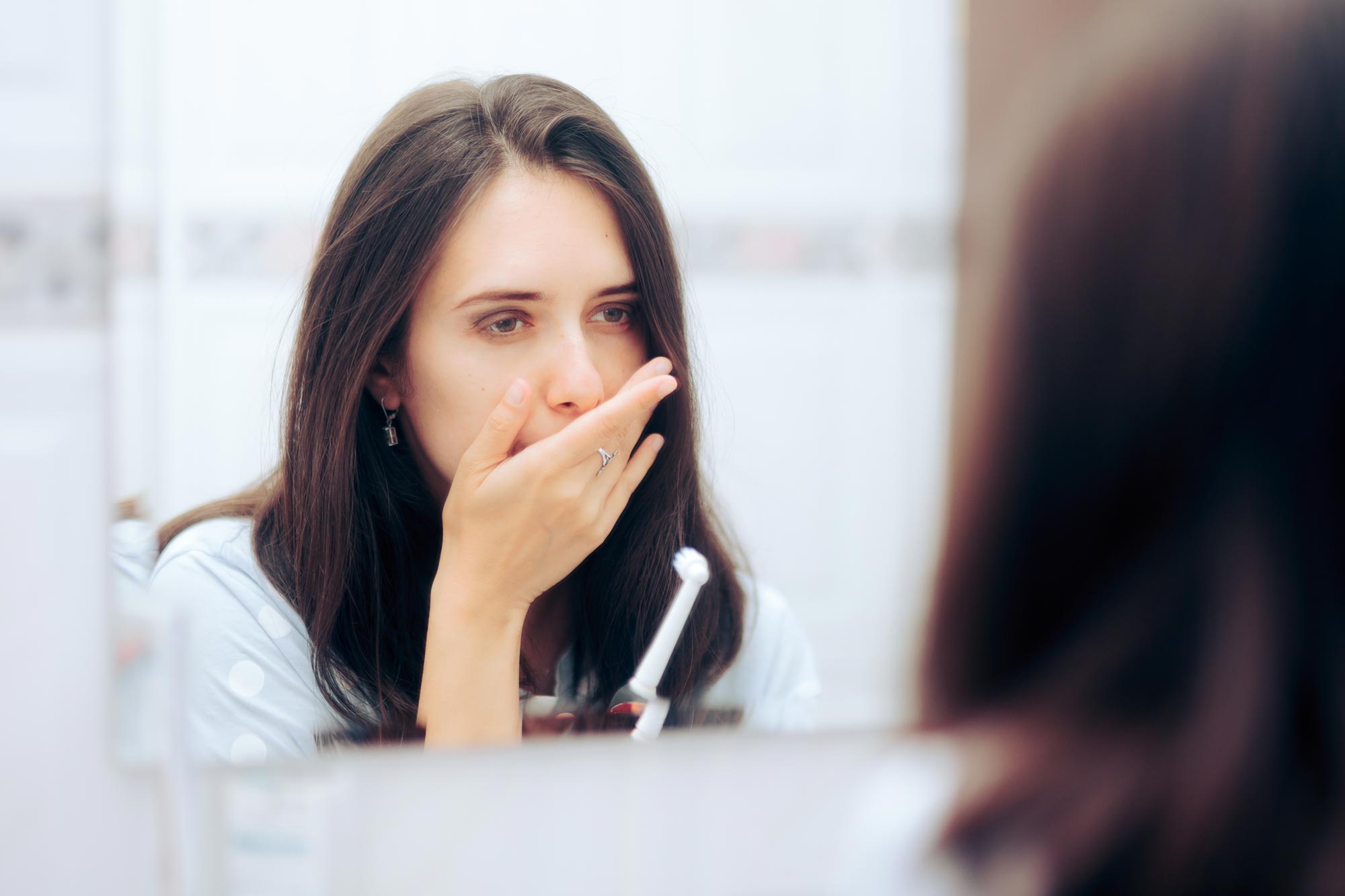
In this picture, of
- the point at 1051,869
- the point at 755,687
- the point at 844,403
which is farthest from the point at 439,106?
the point at 1051,869

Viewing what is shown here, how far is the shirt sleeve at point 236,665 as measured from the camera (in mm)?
574

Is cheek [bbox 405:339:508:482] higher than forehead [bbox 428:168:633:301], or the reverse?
forehead [bbox 428:168:633:301]

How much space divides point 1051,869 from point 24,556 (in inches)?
24.4

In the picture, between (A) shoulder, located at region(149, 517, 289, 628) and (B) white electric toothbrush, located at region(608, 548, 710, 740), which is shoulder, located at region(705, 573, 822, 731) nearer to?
(B) white electric toothbrush, located at region(608, 548, 710, 740)

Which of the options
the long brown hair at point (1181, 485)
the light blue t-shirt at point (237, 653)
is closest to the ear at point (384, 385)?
the light blue t-shirt at point (237, 653)

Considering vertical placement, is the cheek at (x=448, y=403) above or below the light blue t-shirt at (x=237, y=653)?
above

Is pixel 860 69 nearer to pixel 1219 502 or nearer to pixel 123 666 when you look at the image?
pixel 1219 502

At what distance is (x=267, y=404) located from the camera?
570 millimetres

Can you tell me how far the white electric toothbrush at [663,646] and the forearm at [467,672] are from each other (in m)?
0.08

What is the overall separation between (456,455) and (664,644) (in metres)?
0.18

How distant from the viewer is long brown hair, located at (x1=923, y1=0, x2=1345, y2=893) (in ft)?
1.65

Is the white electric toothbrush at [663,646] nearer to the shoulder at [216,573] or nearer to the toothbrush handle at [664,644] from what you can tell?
the toothbrush handle at [664,644]

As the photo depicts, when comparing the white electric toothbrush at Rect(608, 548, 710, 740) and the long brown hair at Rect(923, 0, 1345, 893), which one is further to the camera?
the white electric toothbrush at Rect(608, 548, 710, 740)

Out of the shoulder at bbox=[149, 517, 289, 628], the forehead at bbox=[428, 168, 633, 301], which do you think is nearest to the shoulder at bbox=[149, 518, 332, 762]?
the shoulder at bbox=[149, 517, 289, 628]
